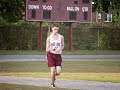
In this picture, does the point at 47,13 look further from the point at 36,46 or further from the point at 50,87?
the point at 50,87

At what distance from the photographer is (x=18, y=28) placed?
152 feet

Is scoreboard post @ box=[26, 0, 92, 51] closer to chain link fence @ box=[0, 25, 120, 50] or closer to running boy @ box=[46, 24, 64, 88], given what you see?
chain link fence @ box=[0, 25, 120, 50]

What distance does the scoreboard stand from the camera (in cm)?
3819

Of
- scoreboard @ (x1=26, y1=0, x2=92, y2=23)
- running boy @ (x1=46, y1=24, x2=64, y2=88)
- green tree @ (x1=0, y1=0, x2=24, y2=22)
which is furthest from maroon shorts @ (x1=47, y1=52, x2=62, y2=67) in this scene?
green tree @ (x1=0, y1=0, x2=24, y2=22)

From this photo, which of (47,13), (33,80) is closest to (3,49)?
(47,13)

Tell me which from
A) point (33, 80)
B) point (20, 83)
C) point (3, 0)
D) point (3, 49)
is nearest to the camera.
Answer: point (20, 83)

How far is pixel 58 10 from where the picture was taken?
38.7 m

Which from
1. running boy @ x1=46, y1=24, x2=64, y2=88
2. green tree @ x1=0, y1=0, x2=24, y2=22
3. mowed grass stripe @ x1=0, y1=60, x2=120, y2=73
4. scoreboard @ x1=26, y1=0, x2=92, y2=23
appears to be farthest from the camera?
green tree @ x1=0, y1=0, x2=24, y2=22

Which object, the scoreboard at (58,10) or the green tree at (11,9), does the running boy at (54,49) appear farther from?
the green tree at (11,9)

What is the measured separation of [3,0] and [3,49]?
527cm

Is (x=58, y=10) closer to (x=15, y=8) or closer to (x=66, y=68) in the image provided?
(x=15, y=8)

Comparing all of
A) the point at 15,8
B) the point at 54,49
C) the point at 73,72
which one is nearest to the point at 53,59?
the point at 54,49

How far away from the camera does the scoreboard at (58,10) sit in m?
38.2

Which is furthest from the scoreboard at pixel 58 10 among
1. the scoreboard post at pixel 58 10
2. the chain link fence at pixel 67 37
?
the chain link fence at pixel 67 37
